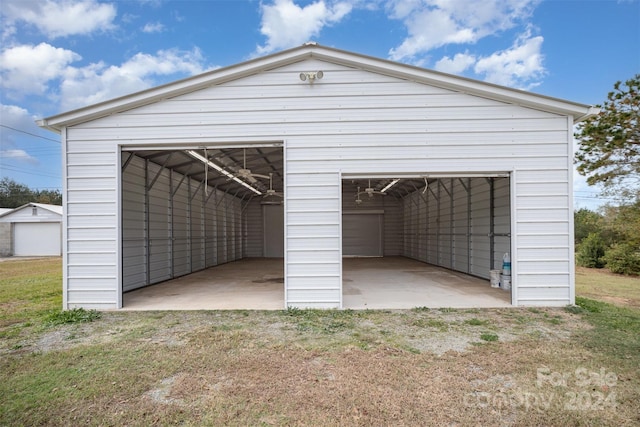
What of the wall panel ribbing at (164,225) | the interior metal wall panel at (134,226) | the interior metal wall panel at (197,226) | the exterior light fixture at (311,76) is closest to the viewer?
the exterior light fixture at (311,76)

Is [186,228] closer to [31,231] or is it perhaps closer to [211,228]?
[211,228]

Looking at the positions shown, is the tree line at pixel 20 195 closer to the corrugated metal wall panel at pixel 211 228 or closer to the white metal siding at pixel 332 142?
the corrugated metal wall panel at pixel 211 228

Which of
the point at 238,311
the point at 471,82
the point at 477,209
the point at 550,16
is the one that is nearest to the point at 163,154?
the point at 238,311

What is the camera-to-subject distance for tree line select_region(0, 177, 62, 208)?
35719 millimetres

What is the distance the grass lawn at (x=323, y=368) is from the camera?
2.36 meters

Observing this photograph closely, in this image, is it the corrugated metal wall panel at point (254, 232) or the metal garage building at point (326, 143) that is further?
the corrugated metal wall panel at point (254, 232)

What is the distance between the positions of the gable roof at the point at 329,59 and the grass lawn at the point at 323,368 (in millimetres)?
3049

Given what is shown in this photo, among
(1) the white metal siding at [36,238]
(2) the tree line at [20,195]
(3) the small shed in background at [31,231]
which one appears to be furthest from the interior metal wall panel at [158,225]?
(2) the tree line at [20,195]

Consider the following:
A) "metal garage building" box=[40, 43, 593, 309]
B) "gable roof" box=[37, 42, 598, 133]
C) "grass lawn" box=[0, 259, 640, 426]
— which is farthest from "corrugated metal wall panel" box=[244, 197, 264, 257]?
"grass lawn" box=[0, 259, 640, 426]

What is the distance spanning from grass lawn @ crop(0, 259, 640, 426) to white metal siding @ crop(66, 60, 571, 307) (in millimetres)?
685

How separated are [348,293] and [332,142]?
290 cm

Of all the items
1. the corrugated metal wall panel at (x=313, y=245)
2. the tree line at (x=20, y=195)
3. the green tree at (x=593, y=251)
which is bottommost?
the green tree at (x=593, y=251)

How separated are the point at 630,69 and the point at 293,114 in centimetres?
997

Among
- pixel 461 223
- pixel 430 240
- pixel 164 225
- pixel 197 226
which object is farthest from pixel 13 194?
pixel 461 223
